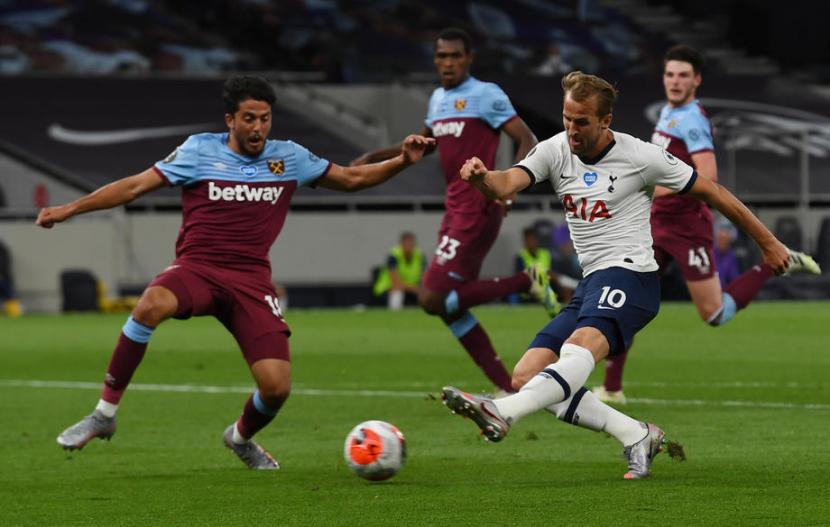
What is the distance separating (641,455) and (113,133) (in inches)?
992

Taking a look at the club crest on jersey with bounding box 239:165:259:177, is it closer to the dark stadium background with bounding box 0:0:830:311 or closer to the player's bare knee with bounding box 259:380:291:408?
the player's bare knee with bounding box 259:380:291:408

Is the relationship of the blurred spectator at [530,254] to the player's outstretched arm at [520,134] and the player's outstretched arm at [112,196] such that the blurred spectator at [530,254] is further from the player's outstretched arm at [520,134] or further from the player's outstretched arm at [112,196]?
the player's outstretched arm at [112,196]

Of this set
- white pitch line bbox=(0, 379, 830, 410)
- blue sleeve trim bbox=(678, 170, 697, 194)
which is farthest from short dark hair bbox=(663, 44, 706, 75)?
blue sleeve trim bbox=(678, 170, 697, 194)

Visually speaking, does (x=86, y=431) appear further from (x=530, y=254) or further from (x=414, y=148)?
(x=530, y=254)

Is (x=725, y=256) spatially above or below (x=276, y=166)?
below

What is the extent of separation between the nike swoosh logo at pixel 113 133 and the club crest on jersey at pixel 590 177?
2460cm

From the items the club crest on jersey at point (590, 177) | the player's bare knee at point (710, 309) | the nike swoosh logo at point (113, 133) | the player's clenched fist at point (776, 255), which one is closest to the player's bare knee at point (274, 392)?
the club crest on jersey at point (590, 177)

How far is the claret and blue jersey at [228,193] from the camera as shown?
844cm

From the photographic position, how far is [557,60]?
34.5 metres

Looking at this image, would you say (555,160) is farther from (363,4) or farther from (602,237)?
(363,4)

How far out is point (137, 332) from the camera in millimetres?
8422

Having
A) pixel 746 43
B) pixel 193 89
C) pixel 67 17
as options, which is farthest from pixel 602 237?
pixel 746 43

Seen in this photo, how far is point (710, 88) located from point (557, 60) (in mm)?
3158

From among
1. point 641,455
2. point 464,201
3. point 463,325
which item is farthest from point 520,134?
point 641,455
